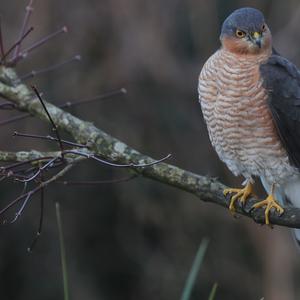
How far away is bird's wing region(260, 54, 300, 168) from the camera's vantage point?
4301 millimetres

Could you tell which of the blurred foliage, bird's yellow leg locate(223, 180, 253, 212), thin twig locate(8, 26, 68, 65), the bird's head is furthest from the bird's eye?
the blurred foliage

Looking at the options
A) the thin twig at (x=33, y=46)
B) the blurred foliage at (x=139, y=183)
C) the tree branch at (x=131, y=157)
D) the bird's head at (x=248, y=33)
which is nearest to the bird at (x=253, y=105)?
the bird's head at (x=248, y=33)

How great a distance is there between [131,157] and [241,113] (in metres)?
0.71

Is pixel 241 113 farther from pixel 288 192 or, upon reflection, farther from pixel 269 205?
pixel 288 192

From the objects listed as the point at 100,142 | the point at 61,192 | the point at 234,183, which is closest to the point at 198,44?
the point at 234,183

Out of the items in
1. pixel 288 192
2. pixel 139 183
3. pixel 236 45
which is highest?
pixel 236 45

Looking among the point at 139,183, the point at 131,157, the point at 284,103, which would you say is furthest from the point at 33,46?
the point at 139,183

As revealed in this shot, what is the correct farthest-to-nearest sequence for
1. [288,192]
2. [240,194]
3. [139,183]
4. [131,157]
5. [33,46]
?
[139,183]
[288,192]
[240,194]
[131,157]
[33,46]

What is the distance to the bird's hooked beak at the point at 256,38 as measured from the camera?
173 inches

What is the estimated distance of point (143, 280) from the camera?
789 cm

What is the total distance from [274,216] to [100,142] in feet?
3.03

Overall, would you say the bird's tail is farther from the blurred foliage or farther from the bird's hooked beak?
the blurred foliage

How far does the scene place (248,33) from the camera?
4.43 metres

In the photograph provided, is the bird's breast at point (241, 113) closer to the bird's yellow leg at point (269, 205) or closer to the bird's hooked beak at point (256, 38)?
the bird's hooked beak at point (256, 38)
